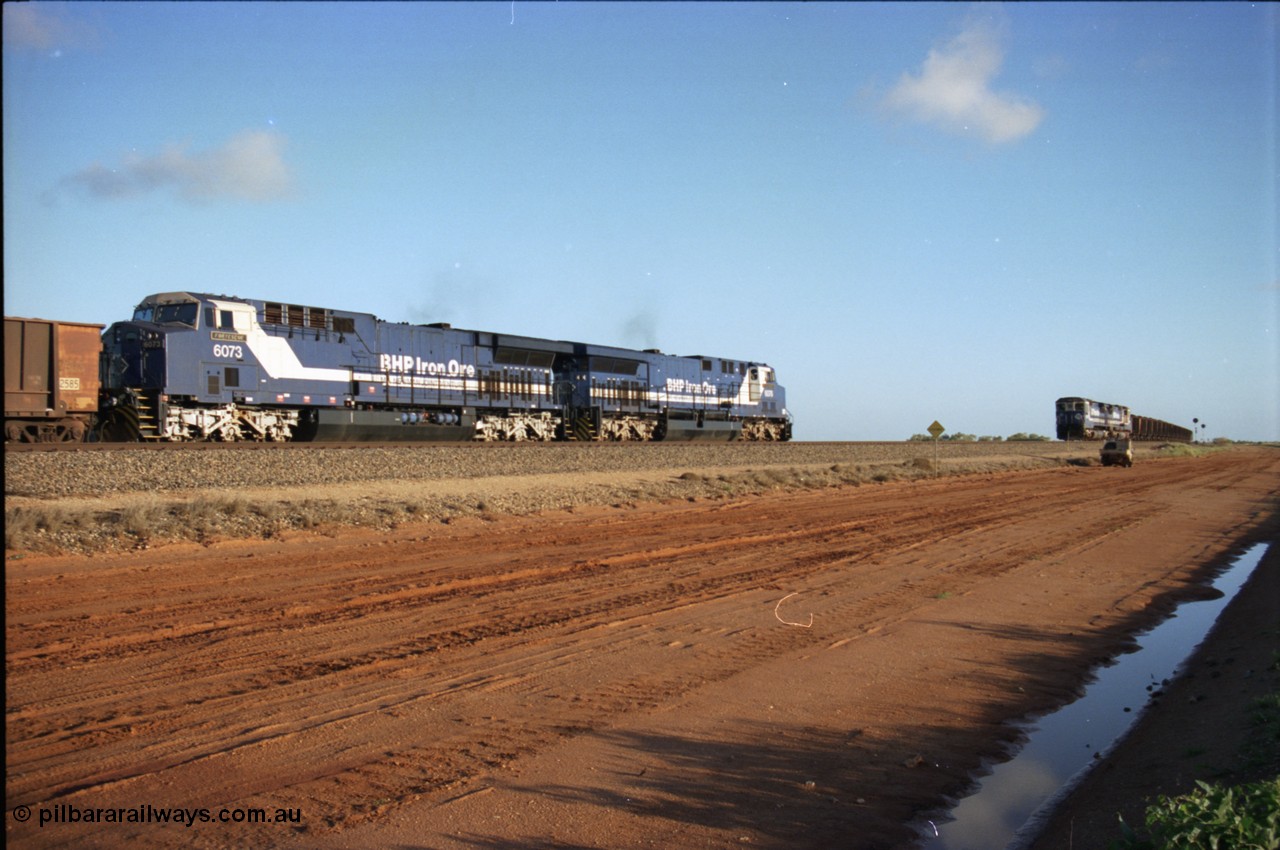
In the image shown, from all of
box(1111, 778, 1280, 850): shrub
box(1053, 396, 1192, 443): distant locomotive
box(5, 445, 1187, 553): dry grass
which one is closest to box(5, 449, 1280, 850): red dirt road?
box(5, 445, 1187, 553): dry grass

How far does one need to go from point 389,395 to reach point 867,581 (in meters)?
22.2

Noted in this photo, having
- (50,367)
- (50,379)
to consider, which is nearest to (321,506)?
(50,367)

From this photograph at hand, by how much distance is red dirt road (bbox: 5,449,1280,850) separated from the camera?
16.2 feet

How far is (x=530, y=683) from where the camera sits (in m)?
7.11

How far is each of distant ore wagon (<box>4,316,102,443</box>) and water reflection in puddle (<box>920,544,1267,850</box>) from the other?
20.6 meters

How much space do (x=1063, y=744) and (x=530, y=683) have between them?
4056 millimetres

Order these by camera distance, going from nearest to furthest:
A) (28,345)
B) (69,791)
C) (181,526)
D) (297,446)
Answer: (69,791)
(181,526)
(28,345)
(297,446)

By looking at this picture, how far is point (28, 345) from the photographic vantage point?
1983 cm

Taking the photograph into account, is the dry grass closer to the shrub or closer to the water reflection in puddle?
the water reflection in puddle

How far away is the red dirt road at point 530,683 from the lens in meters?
4.93

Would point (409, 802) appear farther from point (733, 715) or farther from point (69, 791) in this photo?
point (733, 715)

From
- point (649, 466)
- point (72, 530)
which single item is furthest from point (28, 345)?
point (649, 466)

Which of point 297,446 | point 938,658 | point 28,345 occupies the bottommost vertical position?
point 938,658

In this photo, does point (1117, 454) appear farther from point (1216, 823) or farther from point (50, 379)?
point (1216, 823)
